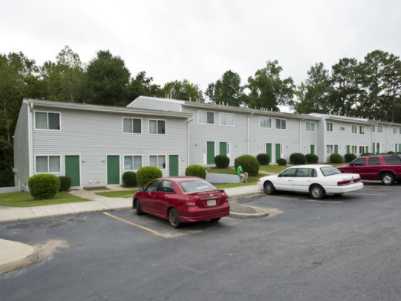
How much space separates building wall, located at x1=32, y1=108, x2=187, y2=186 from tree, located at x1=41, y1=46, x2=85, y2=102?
82.2 feet

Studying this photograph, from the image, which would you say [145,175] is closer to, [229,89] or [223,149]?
[223,149]

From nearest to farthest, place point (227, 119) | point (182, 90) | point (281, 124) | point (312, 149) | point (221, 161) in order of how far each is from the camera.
→ point (221, 161) → point (227, 119) → point (281, 124) → point (312, 149) → point (182, 90)

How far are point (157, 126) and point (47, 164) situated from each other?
28.0ft

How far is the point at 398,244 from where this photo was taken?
668cm

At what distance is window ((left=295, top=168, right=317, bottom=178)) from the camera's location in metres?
13.9

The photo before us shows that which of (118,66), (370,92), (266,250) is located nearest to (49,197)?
(266,250)

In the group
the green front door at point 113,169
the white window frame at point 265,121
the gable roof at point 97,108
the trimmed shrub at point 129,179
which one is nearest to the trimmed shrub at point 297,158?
the white window frame at point 265,121

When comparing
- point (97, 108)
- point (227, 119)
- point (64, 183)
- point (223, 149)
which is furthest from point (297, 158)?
point (64, 183)

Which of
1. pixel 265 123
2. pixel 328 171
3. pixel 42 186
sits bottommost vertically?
pixel 42 186

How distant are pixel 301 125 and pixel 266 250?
33729mm

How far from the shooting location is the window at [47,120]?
745 inches

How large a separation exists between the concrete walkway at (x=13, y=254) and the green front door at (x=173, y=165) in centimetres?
1721

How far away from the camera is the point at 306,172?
14.2m

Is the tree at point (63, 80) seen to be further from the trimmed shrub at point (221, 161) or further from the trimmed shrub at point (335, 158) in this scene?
the trimmed shrub at point (335, 158)
